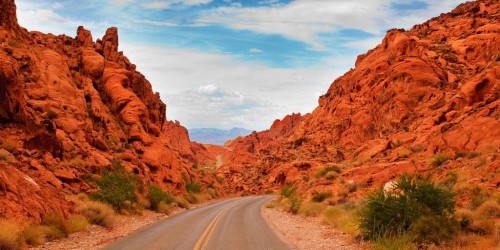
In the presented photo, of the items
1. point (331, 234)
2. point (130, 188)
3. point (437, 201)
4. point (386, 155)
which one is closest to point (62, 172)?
point (130, 188)

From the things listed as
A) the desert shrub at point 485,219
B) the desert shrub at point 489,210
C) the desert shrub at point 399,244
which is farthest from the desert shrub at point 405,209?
the desert shrub at point 489,210

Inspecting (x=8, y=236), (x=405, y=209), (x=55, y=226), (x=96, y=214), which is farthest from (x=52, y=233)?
(x=405, y=209)

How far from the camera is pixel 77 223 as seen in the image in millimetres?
15875

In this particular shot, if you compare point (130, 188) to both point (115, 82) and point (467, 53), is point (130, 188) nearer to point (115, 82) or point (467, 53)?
point (115, 82)

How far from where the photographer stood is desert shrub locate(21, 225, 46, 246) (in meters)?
12.4

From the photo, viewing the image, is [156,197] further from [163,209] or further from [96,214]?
[96,214]

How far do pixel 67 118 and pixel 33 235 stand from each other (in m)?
19.1

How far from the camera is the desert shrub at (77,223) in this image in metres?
15.4

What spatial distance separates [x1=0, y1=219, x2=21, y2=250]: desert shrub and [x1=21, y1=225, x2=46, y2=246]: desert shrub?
55cm

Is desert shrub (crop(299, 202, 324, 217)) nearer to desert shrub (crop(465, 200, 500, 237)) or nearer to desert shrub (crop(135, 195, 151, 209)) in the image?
desert shrub (crop(135, 195, 151, 209))

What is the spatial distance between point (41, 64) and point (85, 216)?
21624 millimetres

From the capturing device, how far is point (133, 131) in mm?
38500

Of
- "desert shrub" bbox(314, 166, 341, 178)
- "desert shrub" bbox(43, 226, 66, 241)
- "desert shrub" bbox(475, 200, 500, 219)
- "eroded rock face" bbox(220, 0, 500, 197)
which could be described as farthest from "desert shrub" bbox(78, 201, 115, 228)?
"desert shrub" bbox(314, 166, 341, 178)

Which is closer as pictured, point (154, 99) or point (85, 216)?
point (85, 216)
